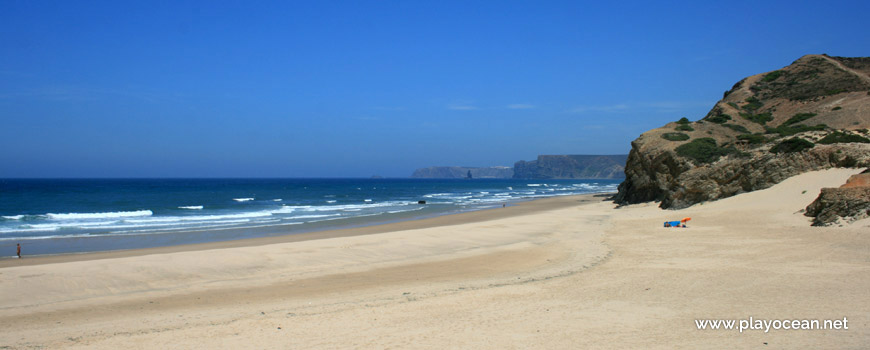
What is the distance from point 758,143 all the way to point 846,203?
1329 cm

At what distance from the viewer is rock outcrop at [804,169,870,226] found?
1459 centimetres

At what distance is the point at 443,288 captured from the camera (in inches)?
394

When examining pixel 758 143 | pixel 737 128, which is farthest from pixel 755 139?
pixel 737 128

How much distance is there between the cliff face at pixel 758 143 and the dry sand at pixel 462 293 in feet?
28.3

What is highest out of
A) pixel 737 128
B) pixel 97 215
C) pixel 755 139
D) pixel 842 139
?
pixel 737 128

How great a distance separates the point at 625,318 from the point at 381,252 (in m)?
9.25

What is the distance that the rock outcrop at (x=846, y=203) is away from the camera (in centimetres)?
1459

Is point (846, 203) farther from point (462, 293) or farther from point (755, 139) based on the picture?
point (755, 139)

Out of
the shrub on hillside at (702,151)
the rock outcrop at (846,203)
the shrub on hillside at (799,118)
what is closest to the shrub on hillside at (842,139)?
Answer: the shrub on hillside at (702,151)

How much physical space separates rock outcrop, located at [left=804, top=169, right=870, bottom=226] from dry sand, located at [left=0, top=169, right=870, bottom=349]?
647 millimetres

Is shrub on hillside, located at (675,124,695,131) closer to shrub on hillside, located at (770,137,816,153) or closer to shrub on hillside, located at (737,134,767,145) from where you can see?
shrub on hillside, located at (737,134,767,145)

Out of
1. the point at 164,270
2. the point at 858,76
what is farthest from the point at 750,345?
the point at 858,76

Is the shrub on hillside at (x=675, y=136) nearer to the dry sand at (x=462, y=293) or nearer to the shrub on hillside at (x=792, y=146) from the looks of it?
the shrub on hillside at (x=792, y=146)

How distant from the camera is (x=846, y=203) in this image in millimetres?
15086
